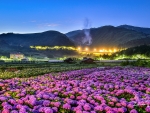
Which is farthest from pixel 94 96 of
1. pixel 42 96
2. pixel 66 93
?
pixel 42 96

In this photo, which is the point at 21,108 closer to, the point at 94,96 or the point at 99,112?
the point at 99,112

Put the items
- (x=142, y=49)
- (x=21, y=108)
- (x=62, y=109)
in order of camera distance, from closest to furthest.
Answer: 1. (x=21, y=108)
2. (x=62, y=109)
3. (x=142, y=49)

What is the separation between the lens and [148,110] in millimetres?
7203

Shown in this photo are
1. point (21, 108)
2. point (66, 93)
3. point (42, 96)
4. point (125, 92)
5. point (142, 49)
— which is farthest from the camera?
point (142, 49)

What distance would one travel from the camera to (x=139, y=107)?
7652 millimetres

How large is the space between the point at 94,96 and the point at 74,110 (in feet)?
6.38

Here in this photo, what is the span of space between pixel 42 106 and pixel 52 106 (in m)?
0.29

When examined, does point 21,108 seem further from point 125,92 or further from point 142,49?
point 142,49

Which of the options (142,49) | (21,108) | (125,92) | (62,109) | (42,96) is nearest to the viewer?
(21,108)

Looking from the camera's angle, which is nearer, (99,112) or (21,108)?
(21,108)

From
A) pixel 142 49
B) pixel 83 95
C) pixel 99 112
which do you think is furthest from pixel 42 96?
pixel 142 49

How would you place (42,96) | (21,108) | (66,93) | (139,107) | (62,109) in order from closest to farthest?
(21,108)
(62,109)
(139,107)
(42,96)
(66,93)

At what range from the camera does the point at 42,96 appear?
27.0ft

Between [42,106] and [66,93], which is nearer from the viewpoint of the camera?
[42,106]
